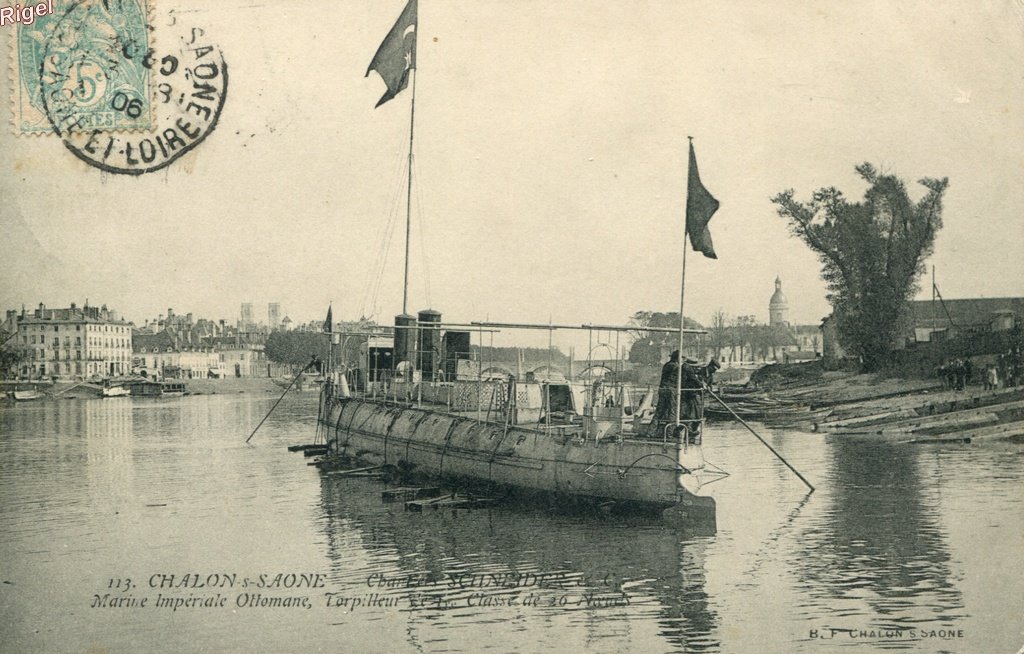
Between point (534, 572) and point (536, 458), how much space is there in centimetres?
502

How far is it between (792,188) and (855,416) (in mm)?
18421

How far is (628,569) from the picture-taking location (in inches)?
551

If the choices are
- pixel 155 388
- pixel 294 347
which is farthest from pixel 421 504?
pixel 155 388

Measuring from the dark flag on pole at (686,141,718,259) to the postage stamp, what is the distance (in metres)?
9.34

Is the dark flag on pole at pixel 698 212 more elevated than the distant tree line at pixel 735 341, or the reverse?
the dark flag on pole at pixel 698 212

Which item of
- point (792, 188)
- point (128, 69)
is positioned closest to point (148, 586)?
point (128, 69)

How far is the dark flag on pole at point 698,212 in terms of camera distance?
15.6 metres

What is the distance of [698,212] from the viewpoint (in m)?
15.7

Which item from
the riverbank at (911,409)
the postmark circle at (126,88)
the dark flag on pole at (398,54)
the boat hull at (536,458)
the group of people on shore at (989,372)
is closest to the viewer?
the postmark circle at (126,88)

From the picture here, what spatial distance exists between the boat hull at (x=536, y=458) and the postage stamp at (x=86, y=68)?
9.68 metres

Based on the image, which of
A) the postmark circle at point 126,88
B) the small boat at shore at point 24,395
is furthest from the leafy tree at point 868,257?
the small boat at shore at point 24,395

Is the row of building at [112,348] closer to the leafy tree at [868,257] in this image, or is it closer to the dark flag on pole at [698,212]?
the dark flag on pole at [698,212]

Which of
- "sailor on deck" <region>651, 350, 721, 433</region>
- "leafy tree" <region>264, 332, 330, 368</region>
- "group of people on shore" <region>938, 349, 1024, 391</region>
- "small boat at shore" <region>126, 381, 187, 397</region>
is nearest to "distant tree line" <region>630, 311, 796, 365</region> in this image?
"group of people on shore" <region>938, 349, 1024, 391</region>

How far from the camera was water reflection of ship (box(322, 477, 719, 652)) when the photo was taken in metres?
11.2
